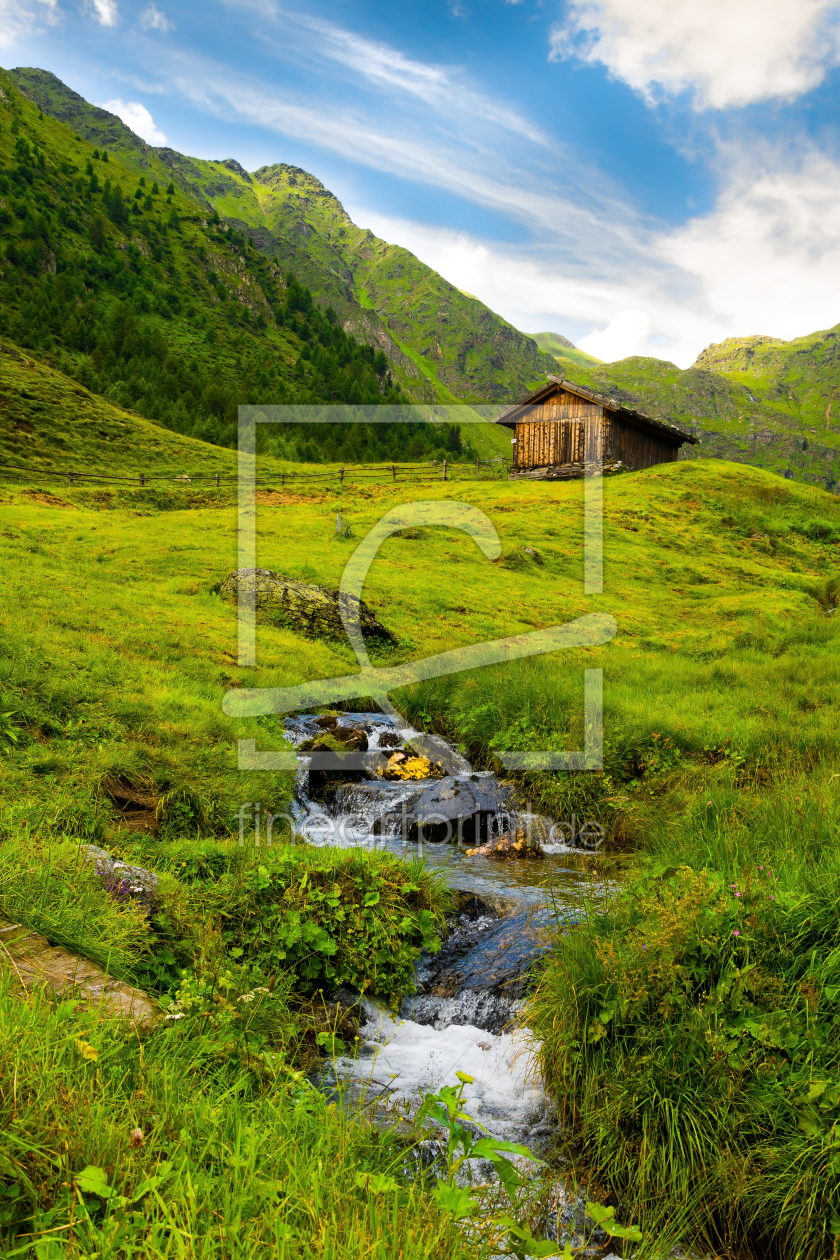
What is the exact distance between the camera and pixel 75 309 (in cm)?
9300

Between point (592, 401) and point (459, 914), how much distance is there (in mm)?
44972

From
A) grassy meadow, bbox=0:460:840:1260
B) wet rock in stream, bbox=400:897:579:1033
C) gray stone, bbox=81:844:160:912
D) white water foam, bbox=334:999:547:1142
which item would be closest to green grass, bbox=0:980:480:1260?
grassy meadow, bbox=0:460:840:1260

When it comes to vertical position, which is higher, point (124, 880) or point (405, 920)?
point (124, 880)

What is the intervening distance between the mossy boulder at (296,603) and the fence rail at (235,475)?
31.6 m

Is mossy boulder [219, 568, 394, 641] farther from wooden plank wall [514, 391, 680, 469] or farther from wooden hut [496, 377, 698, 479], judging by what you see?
wooden plank wall [514, 391, 680, 469]

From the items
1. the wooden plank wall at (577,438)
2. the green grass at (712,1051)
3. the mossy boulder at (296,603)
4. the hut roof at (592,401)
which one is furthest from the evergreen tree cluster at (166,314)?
the green grass at (712,1051)

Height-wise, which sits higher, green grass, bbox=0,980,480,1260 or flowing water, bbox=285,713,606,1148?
green grass, bbox=0,980,480,1260

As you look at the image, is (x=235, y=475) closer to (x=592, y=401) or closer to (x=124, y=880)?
(x=592, y=401)

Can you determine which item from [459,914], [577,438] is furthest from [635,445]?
[459,914]

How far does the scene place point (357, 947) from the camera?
18.2 feet

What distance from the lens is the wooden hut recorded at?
151ft

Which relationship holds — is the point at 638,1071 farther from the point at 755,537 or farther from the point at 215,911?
the point at 755,537

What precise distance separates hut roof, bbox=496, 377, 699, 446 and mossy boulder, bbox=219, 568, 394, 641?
32.9 m

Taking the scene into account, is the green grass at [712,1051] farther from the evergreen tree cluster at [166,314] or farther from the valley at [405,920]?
the evergreen tree cluster at [166,314]
